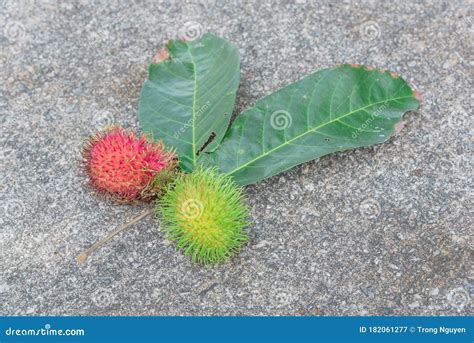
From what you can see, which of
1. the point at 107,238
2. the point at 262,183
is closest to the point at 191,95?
the point at 262,183

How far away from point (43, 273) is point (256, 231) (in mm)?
769

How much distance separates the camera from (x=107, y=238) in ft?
8.07

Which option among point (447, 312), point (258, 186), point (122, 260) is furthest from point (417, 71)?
point (122, 260)

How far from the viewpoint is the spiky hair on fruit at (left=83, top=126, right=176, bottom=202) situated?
7.40 ft

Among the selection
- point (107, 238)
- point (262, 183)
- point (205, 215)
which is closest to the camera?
point (205, 215)

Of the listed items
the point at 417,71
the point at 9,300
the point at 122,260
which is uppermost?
the point at 417,71

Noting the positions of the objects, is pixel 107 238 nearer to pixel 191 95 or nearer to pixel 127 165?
pixel 127 165

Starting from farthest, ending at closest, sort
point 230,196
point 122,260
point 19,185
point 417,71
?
point 417,71
point 19,185
point 122,260
point 230,196

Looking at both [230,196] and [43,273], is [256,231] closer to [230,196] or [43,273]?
[230,196]

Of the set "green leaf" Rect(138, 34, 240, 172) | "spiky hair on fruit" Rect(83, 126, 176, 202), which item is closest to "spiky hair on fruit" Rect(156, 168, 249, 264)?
"spiky hair on fruit" Rect(83, 126, 176, 202)

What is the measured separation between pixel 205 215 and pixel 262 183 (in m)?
0.50

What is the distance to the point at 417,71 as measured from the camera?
2848 millimetres

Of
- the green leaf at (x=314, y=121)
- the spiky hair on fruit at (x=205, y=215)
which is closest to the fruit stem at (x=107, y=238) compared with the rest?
the spiky hair on fruit at (x=205, y=215)

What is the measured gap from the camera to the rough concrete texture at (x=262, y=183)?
2363mm
